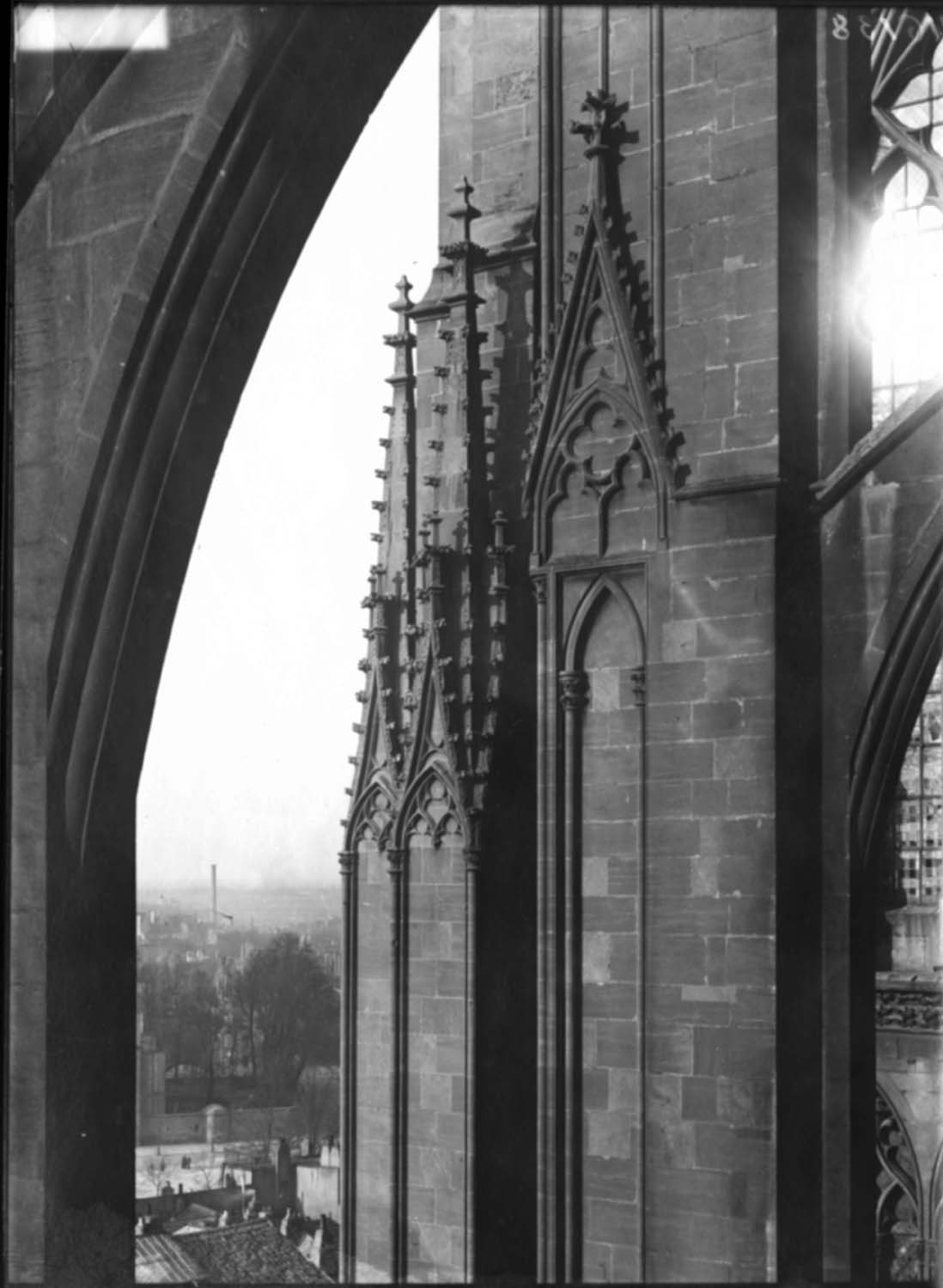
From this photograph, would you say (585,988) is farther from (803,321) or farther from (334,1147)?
(803,321)

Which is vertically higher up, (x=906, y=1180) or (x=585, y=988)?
(x=585, y=988)

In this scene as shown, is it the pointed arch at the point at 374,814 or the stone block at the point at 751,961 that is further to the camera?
the pointed arch at the point at 374,814

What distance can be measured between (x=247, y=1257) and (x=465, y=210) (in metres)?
3.31

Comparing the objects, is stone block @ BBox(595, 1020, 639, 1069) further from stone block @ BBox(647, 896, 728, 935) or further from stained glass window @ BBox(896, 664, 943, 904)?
stained glass window @ BBox(896, 664, 943, 904)

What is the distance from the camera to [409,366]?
20.7 feet

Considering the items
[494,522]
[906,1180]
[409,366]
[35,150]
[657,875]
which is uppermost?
[35,150]

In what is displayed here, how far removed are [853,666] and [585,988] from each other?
128 cm

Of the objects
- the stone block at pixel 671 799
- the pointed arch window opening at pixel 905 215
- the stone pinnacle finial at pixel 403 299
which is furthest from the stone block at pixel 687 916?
the stone pinnacle finial at pixel 403 299

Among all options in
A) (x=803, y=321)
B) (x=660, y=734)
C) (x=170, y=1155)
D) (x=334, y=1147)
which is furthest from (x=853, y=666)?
(x=170, y=1155)

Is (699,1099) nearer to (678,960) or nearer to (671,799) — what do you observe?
(678,960)

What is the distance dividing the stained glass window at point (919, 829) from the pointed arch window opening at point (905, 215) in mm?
1044

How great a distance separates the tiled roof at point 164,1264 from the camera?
226 inches

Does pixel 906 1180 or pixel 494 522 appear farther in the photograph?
pixel 494 522

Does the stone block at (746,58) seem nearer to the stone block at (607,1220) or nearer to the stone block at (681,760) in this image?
the stone block at (681,760)
